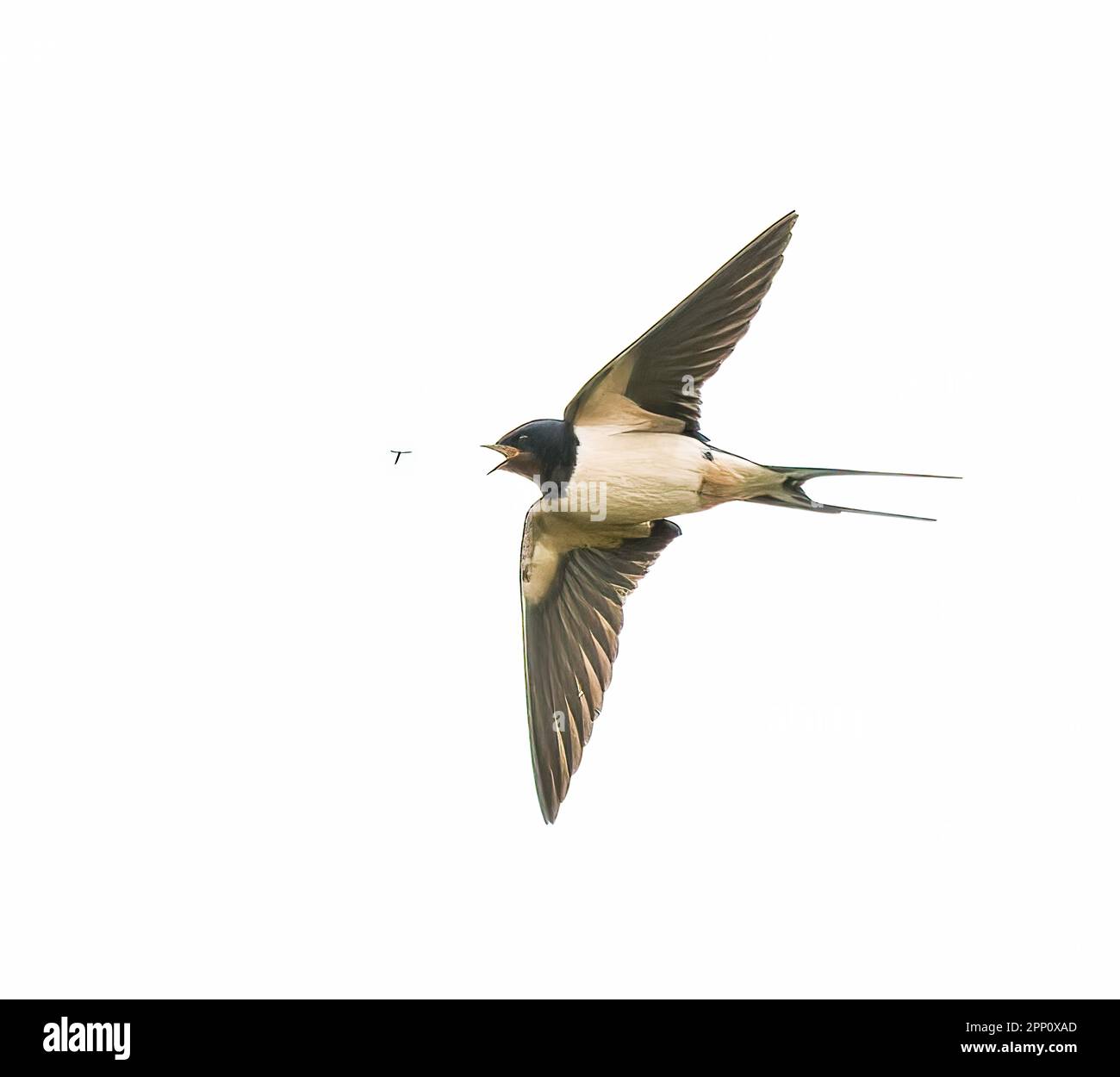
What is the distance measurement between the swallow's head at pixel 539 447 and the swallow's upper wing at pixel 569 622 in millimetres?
186

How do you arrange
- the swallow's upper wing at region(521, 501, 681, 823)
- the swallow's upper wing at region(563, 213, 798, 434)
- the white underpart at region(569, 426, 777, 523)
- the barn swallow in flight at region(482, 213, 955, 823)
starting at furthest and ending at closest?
the swallow's upper wing at region(521, 501, 681, 823) < the white underpart at region(569, 426, 777, 523) < the barn swallow in flight at region(482, 213, 955, 823) < the swallow's upper wing at region(563, 213, 798, 434)

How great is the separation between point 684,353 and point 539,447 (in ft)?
1.50

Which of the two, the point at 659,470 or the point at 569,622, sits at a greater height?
the point at 659,470

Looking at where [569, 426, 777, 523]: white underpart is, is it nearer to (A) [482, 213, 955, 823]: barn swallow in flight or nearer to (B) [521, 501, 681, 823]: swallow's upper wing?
(A) [482, 213, 955, 823]: barn swallow in flight

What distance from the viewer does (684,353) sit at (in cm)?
420

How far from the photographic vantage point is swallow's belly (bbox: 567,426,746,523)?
4.30 metres

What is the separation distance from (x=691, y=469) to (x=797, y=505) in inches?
11.7

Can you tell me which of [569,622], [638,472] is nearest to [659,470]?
[638,472]

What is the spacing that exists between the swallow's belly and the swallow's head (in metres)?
0.03

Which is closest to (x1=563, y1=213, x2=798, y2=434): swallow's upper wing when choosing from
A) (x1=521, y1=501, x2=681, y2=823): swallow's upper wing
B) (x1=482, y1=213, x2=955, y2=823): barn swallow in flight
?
(x1=482, y1=213, x2=955, y2=823): barn swallow in flight

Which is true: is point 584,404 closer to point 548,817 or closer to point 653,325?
point 653,325

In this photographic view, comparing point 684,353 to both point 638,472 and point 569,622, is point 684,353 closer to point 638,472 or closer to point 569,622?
point 638,472
